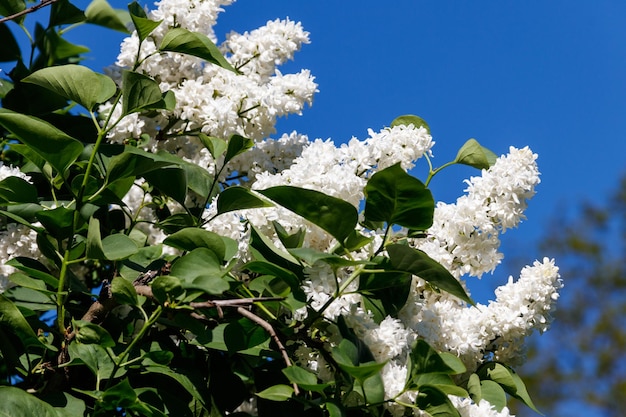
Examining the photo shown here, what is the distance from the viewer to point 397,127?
4.13ft

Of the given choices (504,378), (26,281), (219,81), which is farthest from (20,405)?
(219,81)

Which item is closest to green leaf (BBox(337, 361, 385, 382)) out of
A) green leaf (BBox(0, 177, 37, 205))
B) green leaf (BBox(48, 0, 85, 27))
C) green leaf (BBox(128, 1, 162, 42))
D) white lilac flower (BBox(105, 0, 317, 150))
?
green leaf (BBox(0, 177, 37, 205))

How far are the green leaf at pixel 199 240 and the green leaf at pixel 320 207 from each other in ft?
0.31

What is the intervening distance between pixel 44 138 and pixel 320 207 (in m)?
0.35

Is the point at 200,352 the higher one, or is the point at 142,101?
the point at 142,101

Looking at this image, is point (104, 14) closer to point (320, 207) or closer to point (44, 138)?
point (44, 138)

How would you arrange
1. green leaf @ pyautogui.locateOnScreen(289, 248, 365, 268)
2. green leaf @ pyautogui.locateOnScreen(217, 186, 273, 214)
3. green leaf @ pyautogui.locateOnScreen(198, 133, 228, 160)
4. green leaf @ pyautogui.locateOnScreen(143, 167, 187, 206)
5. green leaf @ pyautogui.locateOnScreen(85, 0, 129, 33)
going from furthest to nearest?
green leaf @ pyautogui.locateOnScreen(85, 0, 129, 33) → green leaf @ pyautogui.locateOnScreen(198, 133, 228, 160) → green leaf @ pyautogui.locateOnScreen(143, 167, 187, 206) → green leaf @ pyautogui.locateOnScreen(217, 186, 273, 214) → green leaf @ pyautogui.locateOnScreen(289, 248, 365, 268)

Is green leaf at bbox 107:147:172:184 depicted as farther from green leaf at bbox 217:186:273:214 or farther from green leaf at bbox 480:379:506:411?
green leaf at bbox 480:379:506:411

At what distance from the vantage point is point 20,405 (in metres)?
0.90

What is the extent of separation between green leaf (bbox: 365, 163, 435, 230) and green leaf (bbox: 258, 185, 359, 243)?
0.09 ft

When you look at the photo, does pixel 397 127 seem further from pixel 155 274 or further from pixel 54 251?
pixel 54 251

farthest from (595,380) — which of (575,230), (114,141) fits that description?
(114,141)

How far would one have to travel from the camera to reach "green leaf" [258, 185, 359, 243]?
955 mm

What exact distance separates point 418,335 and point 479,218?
0.20 meters
